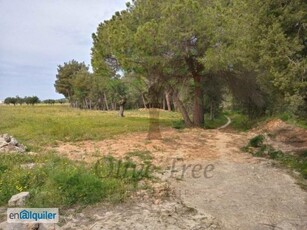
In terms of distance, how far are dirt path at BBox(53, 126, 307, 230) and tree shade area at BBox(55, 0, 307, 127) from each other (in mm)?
2777

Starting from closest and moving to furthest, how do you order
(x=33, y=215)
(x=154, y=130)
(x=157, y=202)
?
(x=33, y=215), (x=157, y=202), (x=154, y=130)

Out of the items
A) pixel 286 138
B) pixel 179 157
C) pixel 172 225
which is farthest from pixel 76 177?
pixel 286 138

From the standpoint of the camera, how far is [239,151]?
563 inches

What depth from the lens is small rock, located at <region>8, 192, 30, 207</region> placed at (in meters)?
6.65

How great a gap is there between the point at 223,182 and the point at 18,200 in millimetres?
5556

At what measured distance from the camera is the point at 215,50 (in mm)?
18672

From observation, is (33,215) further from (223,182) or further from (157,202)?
(223,182)

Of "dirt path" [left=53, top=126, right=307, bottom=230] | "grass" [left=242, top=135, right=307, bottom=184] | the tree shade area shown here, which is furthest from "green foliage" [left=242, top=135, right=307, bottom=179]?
the tree shade area

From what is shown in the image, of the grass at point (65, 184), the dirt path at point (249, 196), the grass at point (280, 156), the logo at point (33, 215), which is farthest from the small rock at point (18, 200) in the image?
the grass at point (280, 156)

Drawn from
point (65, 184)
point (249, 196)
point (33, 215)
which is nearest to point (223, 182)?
point (249, 196)

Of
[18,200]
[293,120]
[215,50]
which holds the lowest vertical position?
[18,200]

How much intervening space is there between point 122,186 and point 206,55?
1260cm

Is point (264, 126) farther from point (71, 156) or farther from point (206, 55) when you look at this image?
point (71, 156)

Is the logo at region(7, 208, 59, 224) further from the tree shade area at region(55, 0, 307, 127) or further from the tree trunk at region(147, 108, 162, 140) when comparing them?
the tree trunk at region(147, 108, 162, 140)
